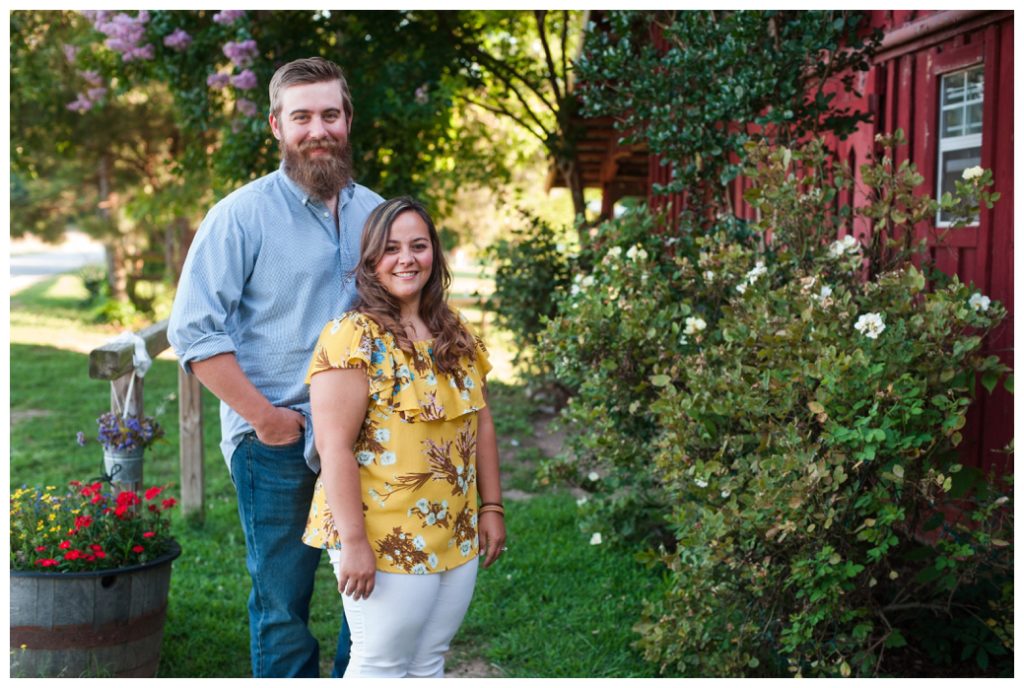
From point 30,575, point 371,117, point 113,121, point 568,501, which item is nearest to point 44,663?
point 30,575

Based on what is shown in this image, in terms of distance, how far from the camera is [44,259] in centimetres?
4647

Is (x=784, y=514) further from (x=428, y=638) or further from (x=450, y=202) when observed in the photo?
(x=450, y=202)

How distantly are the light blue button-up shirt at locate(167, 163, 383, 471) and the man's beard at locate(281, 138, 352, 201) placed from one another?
0.12 feet

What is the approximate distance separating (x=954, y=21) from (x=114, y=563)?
4.47m

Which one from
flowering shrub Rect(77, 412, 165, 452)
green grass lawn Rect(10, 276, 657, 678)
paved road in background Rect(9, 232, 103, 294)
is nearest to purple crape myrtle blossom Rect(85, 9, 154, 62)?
green grass lawn Rect(10, 276, 657, 678)

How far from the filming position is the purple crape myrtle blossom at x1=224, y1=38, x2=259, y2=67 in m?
8.48

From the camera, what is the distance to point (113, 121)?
54.5 feet

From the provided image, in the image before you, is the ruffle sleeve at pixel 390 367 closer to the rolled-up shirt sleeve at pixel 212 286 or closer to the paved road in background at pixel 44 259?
the rolled-up shirt sleeve at pixel 212 286

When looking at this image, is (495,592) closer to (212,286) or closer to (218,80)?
(212,286)

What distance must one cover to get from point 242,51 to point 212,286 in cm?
622

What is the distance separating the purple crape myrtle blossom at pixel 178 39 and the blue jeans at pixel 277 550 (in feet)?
22.4

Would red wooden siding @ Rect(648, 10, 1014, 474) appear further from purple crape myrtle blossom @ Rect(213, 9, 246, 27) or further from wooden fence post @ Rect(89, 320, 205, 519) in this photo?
purple crape myrtle blossom @ Rect(213, 9, 246, 27)

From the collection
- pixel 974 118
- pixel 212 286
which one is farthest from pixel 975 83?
pixel 212 286

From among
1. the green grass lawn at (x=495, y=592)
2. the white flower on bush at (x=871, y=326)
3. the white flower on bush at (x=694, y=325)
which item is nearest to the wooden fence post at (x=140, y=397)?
the green grass lawn at (x=495, y=592)
